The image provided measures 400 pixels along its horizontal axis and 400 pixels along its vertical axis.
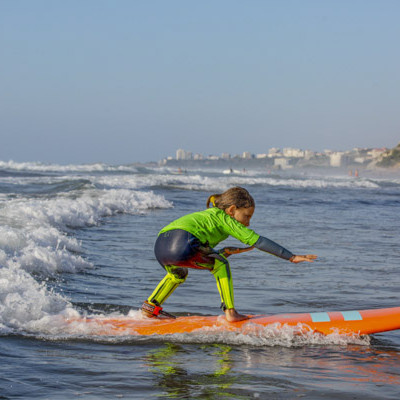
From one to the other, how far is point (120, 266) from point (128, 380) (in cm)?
482

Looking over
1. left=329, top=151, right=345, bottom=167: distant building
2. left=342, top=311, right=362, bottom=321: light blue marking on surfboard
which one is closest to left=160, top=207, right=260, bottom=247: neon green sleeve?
left=342, top=311, right=362, bottom=321: light blue marking on surfboard

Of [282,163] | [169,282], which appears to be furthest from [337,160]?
[169,282]

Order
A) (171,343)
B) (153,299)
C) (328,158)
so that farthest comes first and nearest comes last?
1. (328,158)
2. (153,299)
3. (171,343)

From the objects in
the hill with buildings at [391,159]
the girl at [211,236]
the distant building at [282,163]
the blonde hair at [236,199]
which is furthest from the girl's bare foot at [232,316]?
the distant building at [282,163]

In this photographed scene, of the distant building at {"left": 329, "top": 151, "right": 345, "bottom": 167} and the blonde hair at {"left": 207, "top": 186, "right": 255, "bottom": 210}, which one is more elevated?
the distant building at {"left": 329, "top": 151, "right": 345, "bottom": 167}

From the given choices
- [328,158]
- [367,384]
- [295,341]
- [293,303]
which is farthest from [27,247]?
[328,158]

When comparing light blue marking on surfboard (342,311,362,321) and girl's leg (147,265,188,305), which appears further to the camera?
girl's leg (147,265,188,305)

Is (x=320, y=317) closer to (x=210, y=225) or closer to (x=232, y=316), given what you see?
(x=232, y=316)

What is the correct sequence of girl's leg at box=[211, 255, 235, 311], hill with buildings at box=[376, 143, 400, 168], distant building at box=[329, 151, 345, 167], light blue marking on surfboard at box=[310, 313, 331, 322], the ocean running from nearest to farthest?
the ocean < girl's leg at box=[211, 255, 235, 311] < light blue marking on surfboard at box=[310, 313, 331, 322] < hill with buildings at box=[376, 143, 400, 168] < distant building at box=[329, 151, 345, 167]

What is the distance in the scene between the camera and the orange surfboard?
5180 mm

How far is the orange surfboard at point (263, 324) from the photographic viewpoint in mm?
5180

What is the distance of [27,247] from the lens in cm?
796

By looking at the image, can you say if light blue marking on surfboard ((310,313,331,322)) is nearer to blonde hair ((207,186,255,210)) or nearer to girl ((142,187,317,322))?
girl ((142,187,317,322))

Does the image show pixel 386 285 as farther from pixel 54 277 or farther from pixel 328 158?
pixel 328 158
